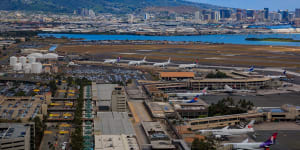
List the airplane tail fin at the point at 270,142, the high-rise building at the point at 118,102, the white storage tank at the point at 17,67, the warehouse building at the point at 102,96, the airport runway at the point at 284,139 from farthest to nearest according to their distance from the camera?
the white storage tank at the point at 17,67, the warehouse building at the point at 102,96, the high-rise building at the point at 118,102, the airport runway at the point at 284,139, the airplane tail fin at the point at 270,142

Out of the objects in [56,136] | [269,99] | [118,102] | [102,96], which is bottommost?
[56,136]

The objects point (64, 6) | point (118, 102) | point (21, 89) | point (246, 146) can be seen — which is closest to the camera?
point (246, 146)

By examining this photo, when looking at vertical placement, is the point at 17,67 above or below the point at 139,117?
above

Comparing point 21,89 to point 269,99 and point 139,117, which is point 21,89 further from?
point 269,99

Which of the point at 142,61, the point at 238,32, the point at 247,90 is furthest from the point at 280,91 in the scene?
the point at 238,32

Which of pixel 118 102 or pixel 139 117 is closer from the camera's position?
pixel 139 117

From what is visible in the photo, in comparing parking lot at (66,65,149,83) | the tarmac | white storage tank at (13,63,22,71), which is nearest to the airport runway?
the tarmac

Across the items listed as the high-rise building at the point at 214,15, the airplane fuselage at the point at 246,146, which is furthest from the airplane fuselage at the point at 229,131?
the high-rise building at the point at 214,15

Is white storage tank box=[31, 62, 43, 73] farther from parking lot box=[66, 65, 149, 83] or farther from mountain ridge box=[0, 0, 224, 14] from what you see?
mountain ridge box=[0, 0, 224, 14]

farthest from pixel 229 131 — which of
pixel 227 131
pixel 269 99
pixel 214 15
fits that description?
pixel 214 15

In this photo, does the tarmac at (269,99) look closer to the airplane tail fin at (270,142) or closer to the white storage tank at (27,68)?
the airplane tail fin at (270,142)

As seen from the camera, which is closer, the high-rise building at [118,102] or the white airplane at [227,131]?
the white airplane at [227,131]

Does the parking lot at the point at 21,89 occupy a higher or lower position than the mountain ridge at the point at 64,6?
lower
